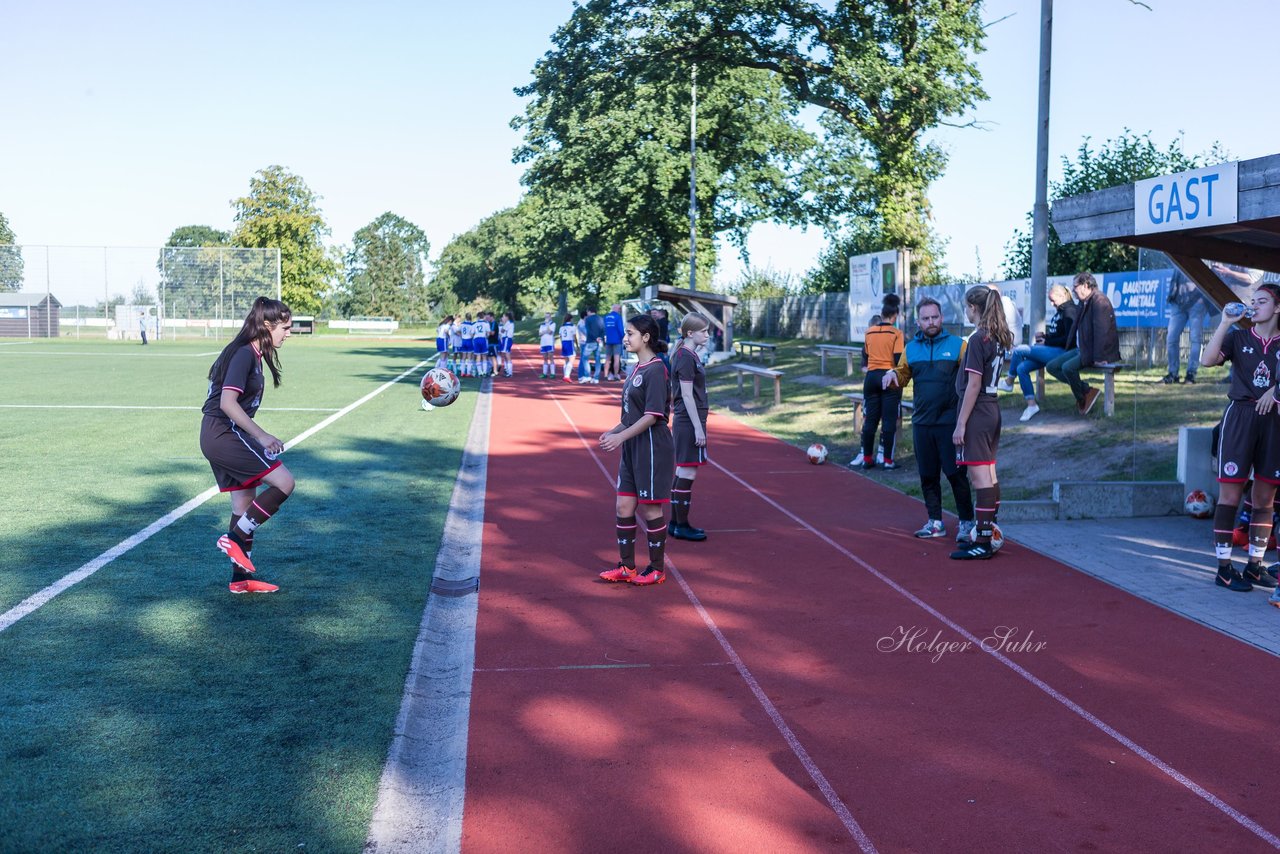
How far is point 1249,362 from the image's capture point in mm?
7406

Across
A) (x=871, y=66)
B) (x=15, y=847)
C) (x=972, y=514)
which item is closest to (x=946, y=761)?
(x=15, y=847)

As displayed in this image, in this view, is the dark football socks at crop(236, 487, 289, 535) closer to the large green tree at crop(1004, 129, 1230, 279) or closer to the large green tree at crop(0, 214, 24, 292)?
the large green tree at crop(1004, 129, 1230, 279)

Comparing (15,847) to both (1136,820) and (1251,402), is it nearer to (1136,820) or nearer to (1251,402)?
(1136,820)

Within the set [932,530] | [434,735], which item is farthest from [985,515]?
[434,735]

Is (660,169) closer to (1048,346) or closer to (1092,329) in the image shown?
(1048,346)

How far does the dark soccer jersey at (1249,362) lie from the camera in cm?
729

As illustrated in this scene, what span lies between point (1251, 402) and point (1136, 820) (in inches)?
163

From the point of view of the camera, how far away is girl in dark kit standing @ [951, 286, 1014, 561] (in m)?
8.38

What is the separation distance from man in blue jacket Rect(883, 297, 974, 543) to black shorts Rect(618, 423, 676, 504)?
7.59 ft

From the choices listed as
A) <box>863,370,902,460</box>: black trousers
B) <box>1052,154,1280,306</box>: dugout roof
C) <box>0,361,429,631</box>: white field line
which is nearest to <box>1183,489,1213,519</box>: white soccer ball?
<box>1052,154,1280,306</box>: dugout roof

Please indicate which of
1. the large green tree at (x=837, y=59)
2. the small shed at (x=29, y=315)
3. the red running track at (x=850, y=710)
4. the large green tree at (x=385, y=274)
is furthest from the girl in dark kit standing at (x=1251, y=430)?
the large green tree at (x=385, y=274)

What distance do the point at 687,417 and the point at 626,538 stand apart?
73.1 inches

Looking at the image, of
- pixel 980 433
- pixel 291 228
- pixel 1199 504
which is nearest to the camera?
pixel 980 433

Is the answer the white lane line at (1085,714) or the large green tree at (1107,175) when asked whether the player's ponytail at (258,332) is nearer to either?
the white lane line at (1085,714)
